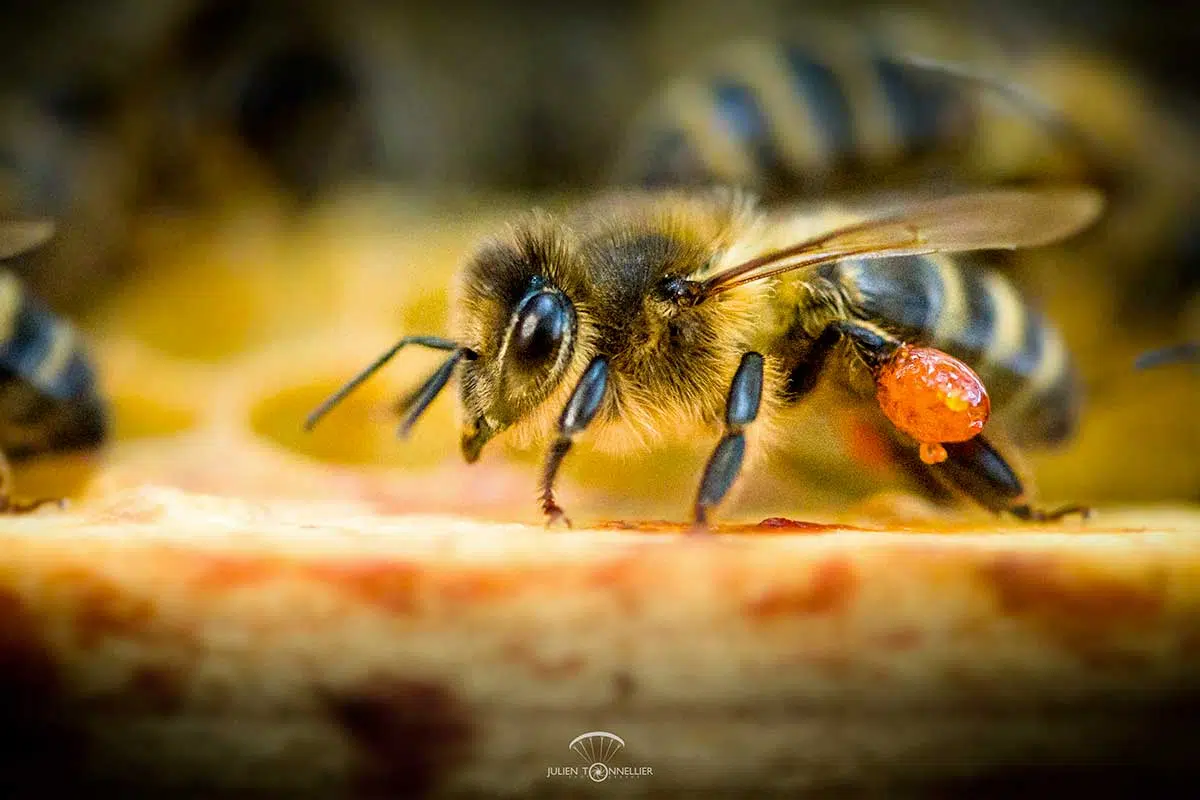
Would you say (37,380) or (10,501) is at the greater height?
(37,380)

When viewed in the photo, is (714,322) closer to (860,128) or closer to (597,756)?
(597,756)

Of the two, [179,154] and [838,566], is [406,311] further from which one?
[838,566]

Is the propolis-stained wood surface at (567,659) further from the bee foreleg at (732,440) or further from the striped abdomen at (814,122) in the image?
the striped abdomen at (814,122)

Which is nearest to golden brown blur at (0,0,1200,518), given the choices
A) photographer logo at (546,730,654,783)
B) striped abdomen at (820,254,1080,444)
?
striped abdomen at (820,254,1080,444)

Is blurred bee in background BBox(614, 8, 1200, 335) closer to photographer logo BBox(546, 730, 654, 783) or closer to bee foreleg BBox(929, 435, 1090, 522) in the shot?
bee foreleg BBox(929, 435, 1090, 522)

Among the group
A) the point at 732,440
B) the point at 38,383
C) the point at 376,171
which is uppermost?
the point at 376,171

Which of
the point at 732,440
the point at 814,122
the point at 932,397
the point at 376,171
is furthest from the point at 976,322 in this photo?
the point at 376,171
